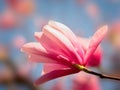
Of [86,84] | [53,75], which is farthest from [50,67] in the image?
[86,84]

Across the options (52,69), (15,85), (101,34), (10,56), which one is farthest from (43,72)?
(10,56)

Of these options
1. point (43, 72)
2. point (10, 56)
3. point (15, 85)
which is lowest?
point (43, 72)

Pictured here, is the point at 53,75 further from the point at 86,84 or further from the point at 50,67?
the point at 86,84

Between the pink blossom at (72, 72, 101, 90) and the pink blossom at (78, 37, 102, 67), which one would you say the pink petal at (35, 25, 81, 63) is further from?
the pink blossom at (72, 72, 101, 90)

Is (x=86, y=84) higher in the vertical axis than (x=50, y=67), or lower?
higher

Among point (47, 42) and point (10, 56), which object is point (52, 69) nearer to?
point (47, 42)

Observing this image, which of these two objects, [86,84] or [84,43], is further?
[86,84]

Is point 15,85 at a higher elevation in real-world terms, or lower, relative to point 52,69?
higher

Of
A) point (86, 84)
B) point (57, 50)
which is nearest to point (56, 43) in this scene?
point (57, 50)
